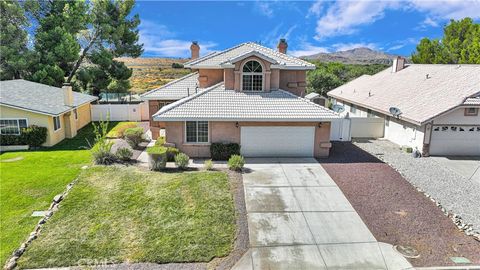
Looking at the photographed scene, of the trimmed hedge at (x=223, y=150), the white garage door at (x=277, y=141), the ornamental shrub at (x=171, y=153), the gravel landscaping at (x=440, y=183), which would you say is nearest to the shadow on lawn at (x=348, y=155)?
the gravel landscaping at (x=440, y=183)

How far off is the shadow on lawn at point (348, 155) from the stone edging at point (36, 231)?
1276cm

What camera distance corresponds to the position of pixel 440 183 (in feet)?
46.1

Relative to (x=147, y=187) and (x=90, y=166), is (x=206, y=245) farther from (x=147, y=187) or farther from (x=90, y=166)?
(x=90, y=166)

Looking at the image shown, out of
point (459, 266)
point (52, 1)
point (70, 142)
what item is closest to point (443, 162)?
point (459, 266)

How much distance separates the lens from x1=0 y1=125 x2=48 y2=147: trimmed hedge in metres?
19.3

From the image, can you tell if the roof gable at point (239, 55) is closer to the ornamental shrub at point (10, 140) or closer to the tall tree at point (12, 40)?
the ornamental shrub at point (10, 140)

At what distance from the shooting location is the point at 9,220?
1053cm

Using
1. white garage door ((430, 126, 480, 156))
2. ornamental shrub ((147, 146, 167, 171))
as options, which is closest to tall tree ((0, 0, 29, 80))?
ornamental shrub ((147, 146, 167, 171))

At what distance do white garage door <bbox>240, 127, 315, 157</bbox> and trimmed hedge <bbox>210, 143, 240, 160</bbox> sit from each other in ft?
2.03

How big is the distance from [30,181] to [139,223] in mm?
7321

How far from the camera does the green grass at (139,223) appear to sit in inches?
338

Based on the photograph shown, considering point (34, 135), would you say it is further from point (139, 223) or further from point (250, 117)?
point (250, 117)

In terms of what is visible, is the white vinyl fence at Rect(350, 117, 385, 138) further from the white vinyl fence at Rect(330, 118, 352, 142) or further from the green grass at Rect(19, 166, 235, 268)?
the green grass at Rect(19, 166, 235, 268)

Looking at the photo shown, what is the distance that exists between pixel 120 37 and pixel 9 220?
93.3ft
